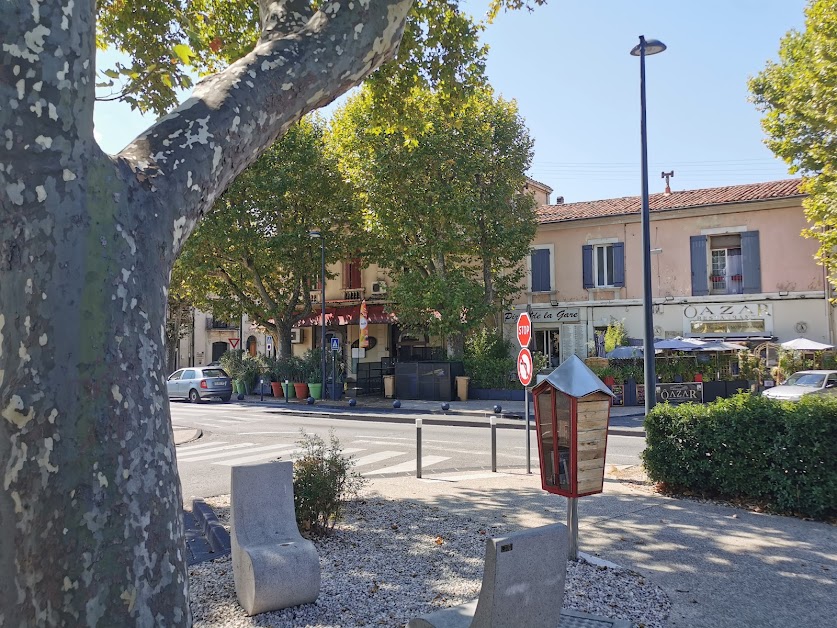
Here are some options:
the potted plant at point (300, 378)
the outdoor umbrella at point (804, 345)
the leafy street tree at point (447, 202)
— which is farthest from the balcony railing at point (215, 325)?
the outdoor umbrella at point (804, 345)

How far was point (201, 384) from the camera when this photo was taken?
28.9 m

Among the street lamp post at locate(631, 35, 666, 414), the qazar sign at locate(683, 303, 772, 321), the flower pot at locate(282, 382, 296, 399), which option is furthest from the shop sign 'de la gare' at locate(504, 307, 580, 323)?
the street lamp post at locate(631, 35, 666, 414)

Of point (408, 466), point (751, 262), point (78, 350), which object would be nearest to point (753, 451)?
point (408, 466)

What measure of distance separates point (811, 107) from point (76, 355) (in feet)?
55.6

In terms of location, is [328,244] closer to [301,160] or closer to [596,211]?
[301,160]

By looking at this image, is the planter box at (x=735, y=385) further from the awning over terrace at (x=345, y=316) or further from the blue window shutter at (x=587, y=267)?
the awning over terrace at (x=345, y=316)

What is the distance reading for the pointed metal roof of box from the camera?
517 centimetres

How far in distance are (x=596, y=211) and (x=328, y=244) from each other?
38.7 ft

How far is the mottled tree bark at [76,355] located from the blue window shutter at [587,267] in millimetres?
27031

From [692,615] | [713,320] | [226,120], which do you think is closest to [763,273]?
[713,320]

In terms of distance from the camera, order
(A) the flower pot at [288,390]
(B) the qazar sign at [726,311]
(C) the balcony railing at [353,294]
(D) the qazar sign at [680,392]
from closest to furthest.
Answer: (D) the qazar sign at [680,392] → (B) the qazar sign at [726,311] → (A) the flower pot at [288,390] → (C) the balcony railing at [353,294]

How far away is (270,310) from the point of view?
2975 cm

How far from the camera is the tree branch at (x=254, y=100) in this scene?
3.01 m

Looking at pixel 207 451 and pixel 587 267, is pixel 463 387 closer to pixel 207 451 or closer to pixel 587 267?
pixel 587 267
